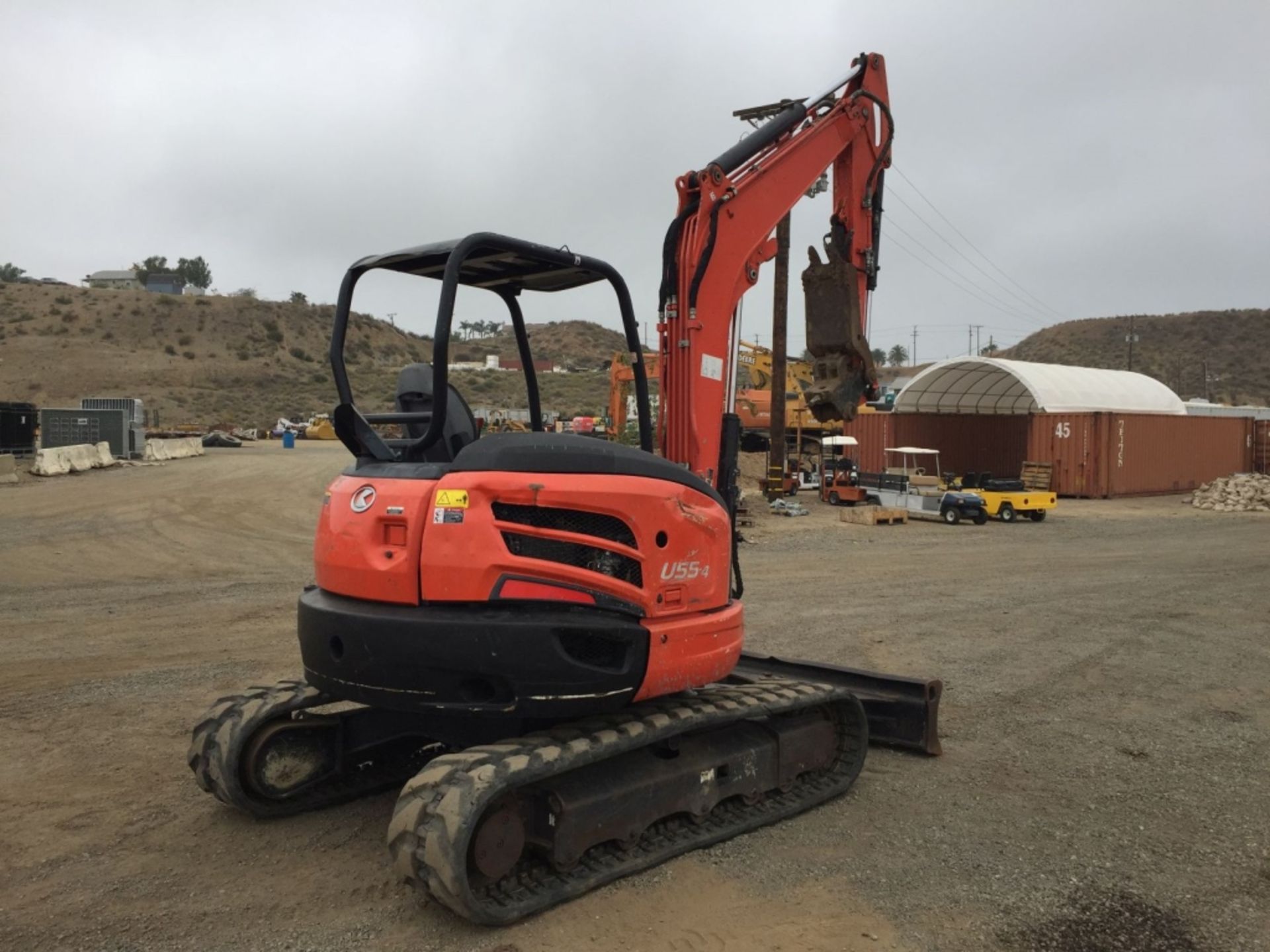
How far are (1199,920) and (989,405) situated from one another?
32.7m

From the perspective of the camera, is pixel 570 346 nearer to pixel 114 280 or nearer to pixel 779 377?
pixel 114 280

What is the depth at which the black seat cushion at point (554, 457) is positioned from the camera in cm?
425

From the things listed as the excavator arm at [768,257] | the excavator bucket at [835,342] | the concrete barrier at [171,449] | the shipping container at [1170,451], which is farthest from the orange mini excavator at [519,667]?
the concrete barrier at [171,449]

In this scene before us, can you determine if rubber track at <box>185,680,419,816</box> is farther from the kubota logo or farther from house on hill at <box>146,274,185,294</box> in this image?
house on hill at <box>146,274,185,294</box>

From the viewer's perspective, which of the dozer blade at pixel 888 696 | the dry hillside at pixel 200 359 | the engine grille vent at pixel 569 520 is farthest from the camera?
the dry hillside at pixel 200 359

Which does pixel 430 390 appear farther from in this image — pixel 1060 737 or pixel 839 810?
pixel 1060 737

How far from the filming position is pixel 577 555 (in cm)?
429

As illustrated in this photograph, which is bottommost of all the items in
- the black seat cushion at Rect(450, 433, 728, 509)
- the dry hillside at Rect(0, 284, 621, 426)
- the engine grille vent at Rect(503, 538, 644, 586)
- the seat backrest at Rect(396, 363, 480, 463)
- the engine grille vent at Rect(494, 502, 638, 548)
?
the engine grille vent at Rect(503, 538, 644, 586)

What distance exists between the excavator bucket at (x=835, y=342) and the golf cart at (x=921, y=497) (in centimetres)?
1538

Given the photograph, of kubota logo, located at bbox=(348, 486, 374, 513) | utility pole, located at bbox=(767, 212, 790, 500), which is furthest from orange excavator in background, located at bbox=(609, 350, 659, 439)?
kubota logo, located at bbox=(348, 486, 374, 513)

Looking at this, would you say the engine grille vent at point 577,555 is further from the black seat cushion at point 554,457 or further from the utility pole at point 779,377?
the utility pole at point 779,377

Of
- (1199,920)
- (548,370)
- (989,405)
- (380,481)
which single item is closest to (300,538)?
(380,481)

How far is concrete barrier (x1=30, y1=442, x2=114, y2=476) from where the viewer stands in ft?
79.2

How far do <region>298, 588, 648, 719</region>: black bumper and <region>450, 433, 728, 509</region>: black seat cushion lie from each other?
61 centimetres
